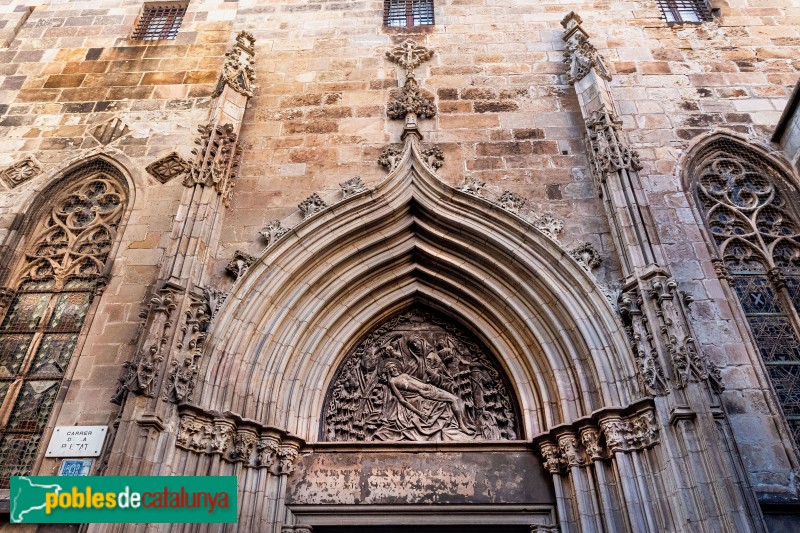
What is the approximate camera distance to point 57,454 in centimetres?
662

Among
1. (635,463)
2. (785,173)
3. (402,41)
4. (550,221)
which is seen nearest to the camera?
(635,463)

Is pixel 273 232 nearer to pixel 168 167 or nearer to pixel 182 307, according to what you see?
pixel 182 307

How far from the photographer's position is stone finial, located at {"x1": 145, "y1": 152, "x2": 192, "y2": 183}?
29.5 feet

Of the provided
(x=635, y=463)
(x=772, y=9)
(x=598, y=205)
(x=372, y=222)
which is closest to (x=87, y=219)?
(x=372, y=222)

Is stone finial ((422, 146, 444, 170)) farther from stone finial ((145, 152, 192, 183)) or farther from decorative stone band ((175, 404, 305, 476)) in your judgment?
decorative stone band ((175, 404, 305, 476))

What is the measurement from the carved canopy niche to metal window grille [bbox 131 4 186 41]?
24.3 feet

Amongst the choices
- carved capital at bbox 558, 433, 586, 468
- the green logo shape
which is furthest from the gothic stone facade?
the green logo shape

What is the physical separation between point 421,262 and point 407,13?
18.0 ft

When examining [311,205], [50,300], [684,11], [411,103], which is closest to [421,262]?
[311,205]

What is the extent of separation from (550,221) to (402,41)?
460cm

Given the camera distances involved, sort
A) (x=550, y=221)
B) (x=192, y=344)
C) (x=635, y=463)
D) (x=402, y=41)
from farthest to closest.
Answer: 1. (x=402, y=41)
2. (x=550, y=221)
3. (x=192, y=344)
4. (x=635, y=463)

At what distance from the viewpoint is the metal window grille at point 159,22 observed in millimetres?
11320

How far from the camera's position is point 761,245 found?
809 cm

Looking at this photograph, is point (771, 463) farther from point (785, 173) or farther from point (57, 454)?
point (57, 454)
